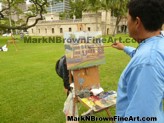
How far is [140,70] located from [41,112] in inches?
128

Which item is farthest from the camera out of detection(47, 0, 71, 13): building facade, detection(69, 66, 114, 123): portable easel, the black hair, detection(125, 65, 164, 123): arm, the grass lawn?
detection(47, 0, 71, 13): building facade

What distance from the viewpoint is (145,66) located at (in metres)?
1.10

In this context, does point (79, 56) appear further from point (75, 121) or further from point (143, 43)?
point (143, 43)

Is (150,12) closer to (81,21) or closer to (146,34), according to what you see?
(146,34)

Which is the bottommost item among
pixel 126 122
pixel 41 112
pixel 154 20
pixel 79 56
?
pixel 41 112

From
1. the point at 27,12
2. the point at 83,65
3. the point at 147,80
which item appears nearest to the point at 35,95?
the point at 83,65

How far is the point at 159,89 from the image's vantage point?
110 centimetres

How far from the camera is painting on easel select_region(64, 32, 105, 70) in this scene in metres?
2.90

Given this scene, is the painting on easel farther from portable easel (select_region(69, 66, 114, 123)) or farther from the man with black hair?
the man with black hair

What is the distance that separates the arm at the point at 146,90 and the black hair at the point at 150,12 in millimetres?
278

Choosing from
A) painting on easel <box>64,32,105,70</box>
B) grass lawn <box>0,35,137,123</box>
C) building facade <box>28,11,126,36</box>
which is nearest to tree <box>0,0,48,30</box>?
painting on easel <box>64,32,105,70</box>

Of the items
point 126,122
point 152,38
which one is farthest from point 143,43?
point 126,122

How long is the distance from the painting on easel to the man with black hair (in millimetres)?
1598

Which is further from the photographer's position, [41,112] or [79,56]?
[41,112]
